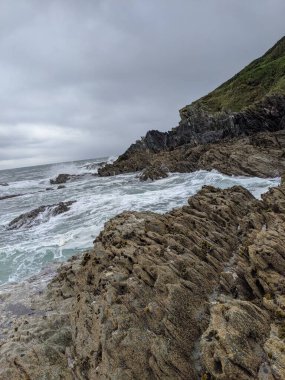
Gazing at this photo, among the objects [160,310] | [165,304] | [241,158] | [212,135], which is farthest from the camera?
[212,135]

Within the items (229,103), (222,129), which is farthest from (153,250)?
(229,103)

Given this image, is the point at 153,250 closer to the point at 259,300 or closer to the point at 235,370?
the point at 259,300

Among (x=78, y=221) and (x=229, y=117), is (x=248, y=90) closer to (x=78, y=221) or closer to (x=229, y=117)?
(x=229, y=117)

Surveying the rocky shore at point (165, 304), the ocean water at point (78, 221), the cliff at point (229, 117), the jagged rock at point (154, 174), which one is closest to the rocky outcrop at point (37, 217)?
the ocean water at point (78, 221)

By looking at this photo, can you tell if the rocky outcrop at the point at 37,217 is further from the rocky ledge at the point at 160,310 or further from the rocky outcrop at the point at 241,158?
the rocky outcrop at the point at 241,158

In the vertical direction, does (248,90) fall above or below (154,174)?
above

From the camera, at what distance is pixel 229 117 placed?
72312 millimetres

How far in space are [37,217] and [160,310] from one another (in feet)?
93.7

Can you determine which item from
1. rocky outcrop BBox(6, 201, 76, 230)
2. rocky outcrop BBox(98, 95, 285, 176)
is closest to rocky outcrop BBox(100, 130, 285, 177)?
rocky outcrop BBox(98, 95, 285, 176)

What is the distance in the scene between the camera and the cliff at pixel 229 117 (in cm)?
6762

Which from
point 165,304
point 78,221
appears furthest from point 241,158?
point 165,304

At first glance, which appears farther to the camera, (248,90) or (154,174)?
(248,90)

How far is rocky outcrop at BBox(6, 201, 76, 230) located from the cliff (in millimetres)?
26758

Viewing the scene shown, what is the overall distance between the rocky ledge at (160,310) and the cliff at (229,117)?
44287 mm
